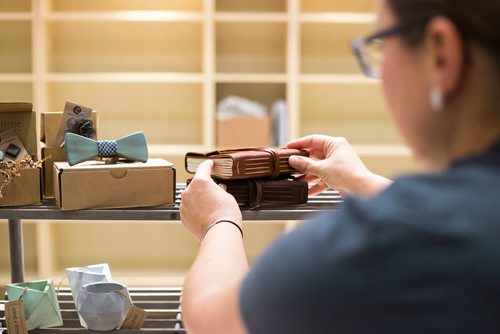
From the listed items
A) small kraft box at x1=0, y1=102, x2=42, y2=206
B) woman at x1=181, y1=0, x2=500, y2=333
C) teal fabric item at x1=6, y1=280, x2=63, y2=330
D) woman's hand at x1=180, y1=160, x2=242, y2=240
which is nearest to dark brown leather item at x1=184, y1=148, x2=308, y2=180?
woman's hand at x1=180, y1=160, x2=242, y2=240

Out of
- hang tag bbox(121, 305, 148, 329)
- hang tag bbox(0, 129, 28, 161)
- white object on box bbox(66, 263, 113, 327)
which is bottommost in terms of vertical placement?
hang tag bbox(121, 305, 148, 329)

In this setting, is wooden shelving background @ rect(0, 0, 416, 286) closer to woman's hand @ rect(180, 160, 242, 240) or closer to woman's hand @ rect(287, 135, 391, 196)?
woman's hand @ rect(287, 135, 391, 196)

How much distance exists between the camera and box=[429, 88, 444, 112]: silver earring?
0.69 m

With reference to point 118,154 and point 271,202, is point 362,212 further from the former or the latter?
point 118,154

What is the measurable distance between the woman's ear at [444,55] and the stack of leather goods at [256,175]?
2.69 ft

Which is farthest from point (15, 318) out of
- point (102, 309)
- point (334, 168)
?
point (334, 168)

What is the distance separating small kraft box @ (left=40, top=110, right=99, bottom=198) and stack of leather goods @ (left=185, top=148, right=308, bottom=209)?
0.33 metres

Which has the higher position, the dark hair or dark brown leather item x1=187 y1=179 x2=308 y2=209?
the dark hair

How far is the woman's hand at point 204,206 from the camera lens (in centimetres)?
111

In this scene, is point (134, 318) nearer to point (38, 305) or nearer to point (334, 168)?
point (38, 305)

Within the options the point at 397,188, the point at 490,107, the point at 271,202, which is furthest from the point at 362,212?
the point at 271,202

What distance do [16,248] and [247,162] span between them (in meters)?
0.76

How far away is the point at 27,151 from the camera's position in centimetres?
164

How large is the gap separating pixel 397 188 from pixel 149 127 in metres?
3.72
